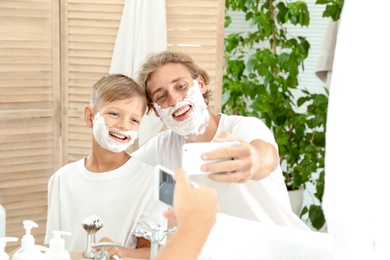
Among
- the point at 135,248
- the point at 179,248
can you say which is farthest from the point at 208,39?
the point at 179,248

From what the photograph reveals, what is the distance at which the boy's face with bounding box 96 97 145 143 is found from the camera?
1.28 meters

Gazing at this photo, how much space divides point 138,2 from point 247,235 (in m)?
1.34

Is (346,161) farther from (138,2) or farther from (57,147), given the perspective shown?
(57,147)

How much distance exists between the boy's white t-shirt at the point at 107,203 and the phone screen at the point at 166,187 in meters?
Answer: 0.53

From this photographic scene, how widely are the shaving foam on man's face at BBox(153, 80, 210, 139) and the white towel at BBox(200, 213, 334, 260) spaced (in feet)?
1.64

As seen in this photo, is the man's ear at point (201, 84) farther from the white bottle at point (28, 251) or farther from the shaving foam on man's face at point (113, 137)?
the white bottle at point (28, 251)

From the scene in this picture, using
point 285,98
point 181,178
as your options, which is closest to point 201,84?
point 181,178

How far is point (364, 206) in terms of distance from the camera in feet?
1.86

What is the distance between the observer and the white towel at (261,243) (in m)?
0.82

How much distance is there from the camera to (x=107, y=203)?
4.25 ft

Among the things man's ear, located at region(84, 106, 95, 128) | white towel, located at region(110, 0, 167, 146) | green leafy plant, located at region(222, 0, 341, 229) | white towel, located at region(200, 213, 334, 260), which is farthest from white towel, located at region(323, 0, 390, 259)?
green leafy plant, located at region(222, 0, 341, 229)

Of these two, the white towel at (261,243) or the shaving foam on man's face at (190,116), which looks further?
the shaving foam on man's face at (190,116)

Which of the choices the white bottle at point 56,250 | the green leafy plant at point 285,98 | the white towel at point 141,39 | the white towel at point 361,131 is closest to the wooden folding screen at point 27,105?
the white towel at point 141,39

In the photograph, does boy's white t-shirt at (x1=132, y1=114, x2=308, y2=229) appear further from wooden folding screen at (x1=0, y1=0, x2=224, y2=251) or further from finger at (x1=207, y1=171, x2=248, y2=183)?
wooden folding screen at (x1=0, y1=0, x2=224, y2=251)
